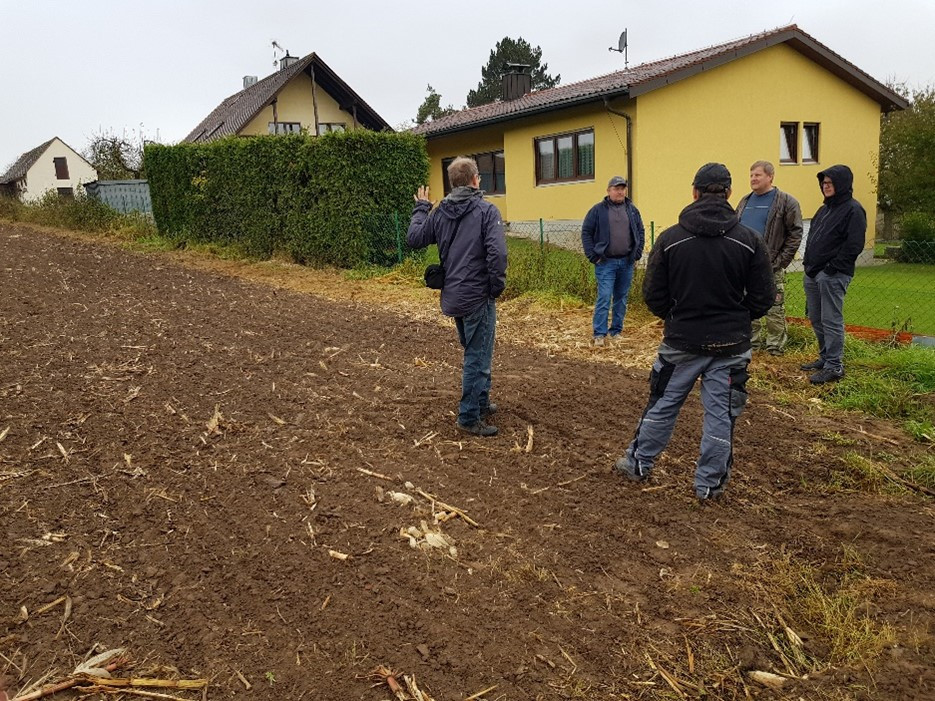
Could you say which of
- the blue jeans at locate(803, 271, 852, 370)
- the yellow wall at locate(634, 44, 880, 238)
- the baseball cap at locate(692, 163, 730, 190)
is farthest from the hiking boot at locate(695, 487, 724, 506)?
the yellow wall at locate(634, 44, 880, 238)

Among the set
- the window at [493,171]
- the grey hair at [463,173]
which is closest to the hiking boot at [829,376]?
the grey hair at [463,173]

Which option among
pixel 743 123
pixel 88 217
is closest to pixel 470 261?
pixel 743 123

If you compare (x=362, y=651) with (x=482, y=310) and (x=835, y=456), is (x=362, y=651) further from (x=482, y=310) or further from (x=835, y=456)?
(x=835, y=456)

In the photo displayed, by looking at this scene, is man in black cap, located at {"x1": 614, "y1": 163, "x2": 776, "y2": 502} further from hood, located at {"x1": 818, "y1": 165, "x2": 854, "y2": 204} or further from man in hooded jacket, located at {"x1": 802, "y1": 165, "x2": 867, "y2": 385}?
hood, located at {"x1": 818, "y1": 165, "x2": 854, "y2": 204}

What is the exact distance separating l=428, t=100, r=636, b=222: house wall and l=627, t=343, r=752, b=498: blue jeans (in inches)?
514

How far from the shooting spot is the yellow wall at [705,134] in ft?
52.7

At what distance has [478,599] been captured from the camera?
3.09m

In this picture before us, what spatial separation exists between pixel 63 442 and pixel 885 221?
950 inches

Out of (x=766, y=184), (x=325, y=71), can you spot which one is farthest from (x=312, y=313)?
(x=325, y=71)

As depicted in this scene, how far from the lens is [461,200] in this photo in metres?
4.57

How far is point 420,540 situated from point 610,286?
4584mm

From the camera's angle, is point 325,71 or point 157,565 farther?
point 325,71

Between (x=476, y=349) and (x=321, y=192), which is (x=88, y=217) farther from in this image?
(x=476, y=349)

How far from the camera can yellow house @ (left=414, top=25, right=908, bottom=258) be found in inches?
629
